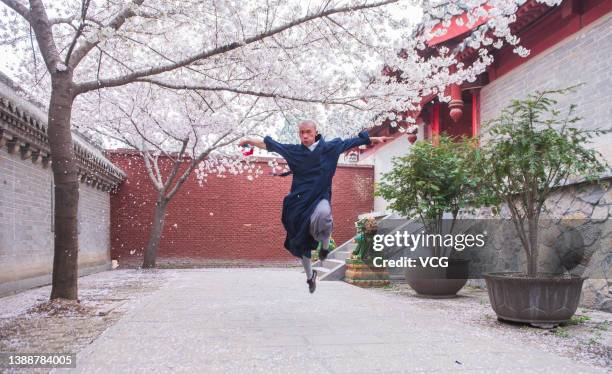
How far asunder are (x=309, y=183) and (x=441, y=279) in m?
3.48

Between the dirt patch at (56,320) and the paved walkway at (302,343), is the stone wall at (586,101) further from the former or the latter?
the dirt patch at (56,320)

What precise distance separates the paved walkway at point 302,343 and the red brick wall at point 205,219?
10510 mm

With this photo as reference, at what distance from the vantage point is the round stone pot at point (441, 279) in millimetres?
7367

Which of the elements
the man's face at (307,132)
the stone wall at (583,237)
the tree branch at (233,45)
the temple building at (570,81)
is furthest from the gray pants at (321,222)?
the stone wall at (583,237)

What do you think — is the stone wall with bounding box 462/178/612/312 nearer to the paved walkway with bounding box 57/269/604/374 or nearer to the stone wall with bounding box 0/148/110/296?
the paved walkway with bounding box 57/269/604/374

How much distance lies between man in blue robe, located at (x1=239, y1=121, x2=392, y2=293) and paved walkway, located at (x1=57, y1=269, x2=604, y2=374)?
83 cm

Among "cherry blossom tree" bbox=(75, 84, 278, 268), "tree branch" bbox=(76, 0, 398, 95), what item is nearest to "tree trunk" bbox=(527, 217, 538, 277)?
"tree branch" bbox=(76, 0, 398, 95)

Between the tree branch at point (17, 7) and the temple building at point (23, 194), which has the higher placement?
the tree branch at point (17, 7)

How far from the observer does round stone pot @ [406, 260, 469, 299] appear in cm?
737

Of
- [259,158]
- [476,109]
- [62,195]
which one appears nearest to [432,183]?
[476,109]

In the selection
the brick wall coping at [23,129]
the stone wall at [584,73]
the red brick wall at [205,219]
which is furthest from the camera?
the red brick wall at [205,219]

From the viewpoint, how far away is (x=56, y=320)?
16.6ft

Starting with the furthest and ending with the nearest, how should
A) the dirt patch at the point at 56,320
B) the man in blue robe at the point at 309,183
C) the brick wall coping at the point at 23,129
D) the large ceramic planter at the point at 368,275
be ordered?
1. the large ceramic planter at the point at 368,275
2. the brick wall coping at the point at 23,129
3. the man in blue robe at the point at 309,183
4. the dirt patch at the point at 56,320

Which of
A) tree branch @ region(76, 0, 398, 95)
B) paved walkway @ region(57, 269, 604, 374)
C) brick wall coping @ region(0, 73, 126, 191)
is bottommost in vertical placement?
paved walkway @ region(57, 269, 604, 374)
